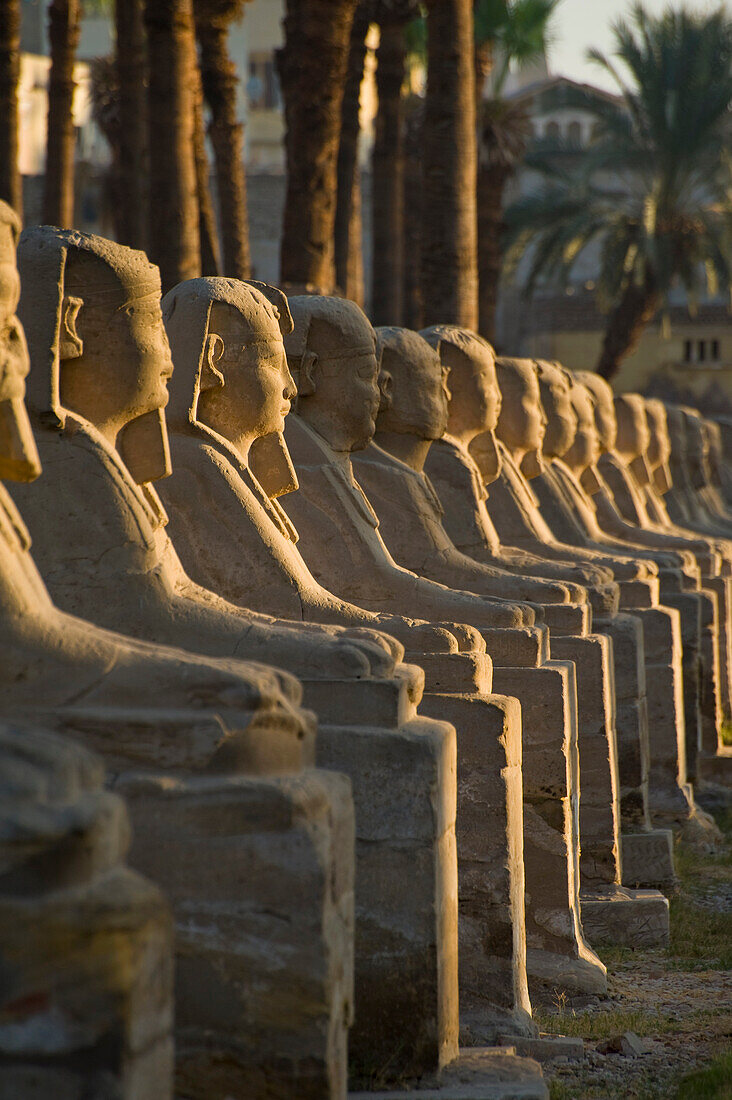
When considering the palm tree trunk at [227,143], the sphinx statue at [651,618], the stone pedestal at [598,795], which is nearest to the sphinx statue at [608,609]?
the sphinx statue at [651,618]

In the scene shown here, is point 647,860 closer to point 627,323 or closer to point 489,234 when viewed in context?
point 489,234

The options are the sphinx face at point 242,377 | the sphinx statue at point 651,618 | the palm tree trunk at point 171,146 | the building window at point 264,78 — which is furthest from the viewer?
the building window at point 264,78

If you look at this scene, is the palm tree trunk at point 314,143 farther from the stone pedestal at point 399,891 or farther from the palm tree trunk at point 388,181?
the stone pedestal at point 399,891

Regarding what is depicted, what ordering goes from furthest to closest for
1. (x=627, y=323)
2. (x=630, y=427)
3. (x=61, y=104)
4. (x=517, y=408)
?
(x=627, y=323) < (x=61, y=104) < (x=630, y=427) < (x=517, y=408)

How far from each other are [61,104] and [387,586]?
38.3 feet

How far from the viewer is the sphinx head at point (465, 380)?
6402 mm

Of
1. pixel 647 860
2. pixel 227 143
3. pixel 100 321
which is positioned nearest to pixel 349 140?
pixel 227 143

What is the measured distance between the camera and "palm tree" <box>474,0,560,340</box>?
59.7 ft

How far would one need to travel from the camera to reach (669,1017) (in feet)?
17.3

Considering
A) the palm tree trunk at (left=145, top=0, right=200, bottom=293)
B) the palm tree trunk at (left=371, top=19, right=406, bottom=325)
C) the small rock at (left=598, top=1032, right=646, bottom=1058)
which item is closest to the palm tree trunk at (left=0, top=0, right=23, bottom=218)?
the palm tree trunk at (left=145, top=0, right=200, bottom=293)

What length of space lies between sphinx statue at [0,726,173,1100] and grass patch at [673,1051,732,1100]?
2418mm

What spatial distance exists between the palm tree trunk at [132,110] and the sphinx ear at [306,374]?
386 inches

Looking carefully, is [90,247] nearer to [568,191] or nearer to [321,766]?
[321,766]

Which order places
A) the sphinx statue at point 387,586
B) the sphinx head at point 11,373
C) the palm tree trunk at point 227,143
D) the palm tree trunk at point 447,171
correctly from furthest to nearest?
the palm tree trunk at point 227,143 → the palm tree trunk at point 447,171 → the sphinx statue at point 387,586 → the sphinx head at point 11,373
